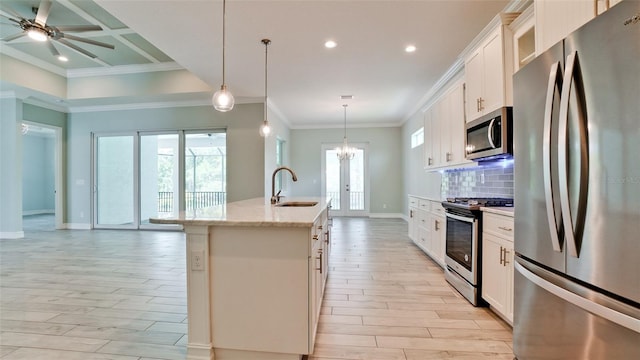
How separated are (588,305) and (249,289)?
162 centimetres

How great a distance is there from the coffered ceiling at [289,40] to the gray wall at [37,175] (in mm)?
6091

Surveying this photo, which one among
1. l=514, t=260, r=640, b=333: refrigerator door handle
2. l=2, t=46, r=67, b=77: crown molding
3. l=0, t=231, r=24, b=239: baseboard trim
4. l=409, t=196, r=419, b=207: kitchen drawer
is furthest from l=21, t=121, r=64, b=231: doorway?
l=514, t=260, r=640, b=333: refrigerator door handle

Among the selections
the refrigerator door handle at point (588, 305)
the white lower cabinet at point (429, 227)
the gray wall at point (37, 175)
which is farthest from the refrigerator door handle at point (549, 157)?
the gray wall at point (37, 175)

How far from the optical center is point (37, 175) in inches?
386

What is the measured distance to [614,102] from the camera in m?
1.03

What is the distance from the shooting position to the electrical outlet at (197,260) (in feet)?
5.76

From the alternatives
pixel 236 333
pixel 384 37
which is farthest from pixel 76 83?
pixel 236 333

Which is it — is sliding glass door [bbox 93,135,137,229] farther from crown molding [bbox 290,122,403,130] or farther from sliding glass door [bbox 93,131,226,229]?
Answer: crown molding [bbox 290,122,403,130]

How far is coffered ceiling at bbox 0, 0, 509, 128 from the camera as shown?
2.85 meters

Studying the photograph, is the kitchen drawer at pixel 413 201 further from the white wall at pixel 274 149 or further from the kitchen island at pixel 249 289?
the kitchen island at pixel 249 289

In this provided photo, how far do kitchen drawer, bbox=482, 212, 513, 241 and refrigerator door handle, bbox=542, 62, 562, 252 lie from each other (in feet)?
2.86

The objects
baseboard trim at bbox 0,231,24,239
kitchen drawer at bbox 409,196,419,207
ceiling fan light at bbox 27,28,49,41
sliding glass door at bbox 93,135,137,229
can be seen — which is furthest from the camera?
sliding glass door at bbox 93,135,137,229

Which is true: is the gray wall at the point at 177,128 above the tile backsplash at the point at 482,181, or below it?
above

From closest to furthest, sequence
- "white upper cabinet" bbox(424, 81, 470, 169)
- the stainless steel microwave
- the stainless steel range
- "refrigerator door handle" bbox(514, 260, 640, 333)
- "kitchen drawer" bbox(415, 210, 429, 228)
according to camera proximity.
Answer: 1. "refrigerator door handle" bbox(514, 260, 640, 333)
2. the stainless steel microwave
3. the stainless steel range
4. "white upper cabinet" bbox(424, 81, 470, 169)
5. "kitchen drawer" bbox(415, 210, 429, 228)
